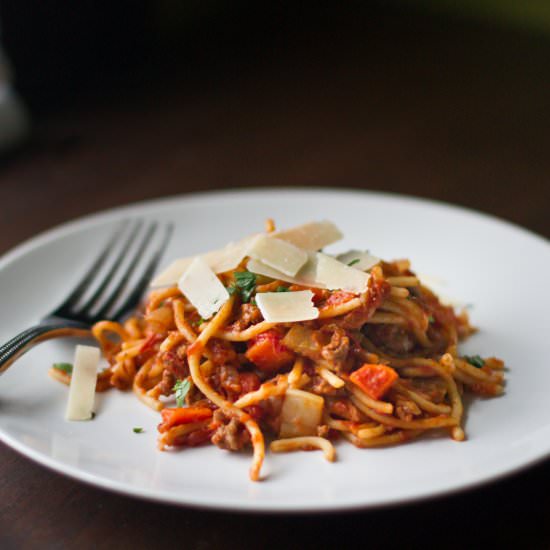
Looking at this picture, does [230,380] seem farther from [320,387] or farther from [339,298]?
[339,298]

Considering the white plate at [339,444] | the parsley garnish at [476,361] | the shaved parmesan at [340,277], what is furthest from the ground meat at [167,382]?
the parsley garnish at [476,361]

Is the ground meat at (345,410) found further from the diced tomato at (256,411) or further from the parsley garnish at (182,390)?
the parsley garnish at (182,390)

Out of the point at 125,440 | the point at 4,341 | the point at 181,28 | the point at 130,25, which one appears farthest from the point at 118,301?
the point at 181,28

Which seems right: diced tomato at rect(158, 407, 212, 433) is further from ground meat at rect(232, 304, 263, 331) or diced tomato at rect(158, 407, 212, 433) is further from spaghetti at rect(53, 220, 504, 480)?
ground meat at rect(232, 304, 263, 331)

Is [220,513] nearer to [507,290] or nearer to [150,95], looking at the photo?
[507,290]

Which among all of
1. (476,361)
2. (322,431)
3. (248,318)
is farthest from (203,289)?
(476,361)

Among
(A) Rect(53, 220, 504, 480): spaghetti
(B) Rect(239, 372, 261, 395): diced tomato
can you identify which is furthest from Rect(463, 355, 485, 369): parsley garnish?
(B) Rect(239, 372, 261, 395): diced tomato
